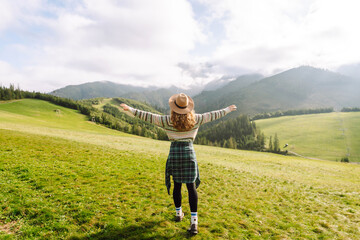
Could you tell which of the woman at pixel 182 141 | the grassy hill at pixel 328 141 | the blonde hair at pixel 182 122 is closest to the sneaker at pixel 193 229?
the woman at pixel 182 141

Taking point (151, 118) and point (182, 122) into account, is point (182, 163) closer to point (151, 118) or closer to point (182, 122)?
point (182, 122)

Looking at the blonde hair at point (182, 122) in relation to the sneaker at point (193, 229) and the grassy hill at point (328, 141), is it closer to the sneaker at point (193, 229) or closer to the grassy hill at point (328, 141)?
the sneaker at point (193, 229)

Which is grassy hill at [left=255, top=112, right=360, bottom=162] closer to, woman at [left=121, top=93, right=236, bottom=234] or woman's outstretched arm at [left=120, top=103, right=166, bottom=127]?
woman at [left=121, top=93, right=236, bottom=234]

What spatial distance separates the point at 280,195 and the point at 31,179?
16.4m

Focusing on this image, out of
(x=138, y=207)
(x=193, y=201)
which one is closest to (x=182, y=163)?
(x=193, y=201)

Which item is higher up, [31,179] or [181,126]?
[181,126]

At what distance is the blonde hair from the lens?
6707 millimetres

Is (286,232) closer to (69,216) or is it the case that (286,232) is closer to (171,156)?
(171,156)

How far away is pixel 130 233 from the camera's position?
22.4ft

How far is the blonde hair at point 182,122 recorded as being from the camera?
22.0 feet

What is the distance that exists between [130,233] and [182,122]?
15.1 ft

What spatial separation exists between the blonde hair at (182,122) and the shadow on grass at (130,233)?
4.05 m

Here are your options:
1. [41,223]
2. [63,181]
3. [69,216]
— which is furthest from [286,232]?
[63,181]

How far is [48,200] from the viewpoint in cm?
876
